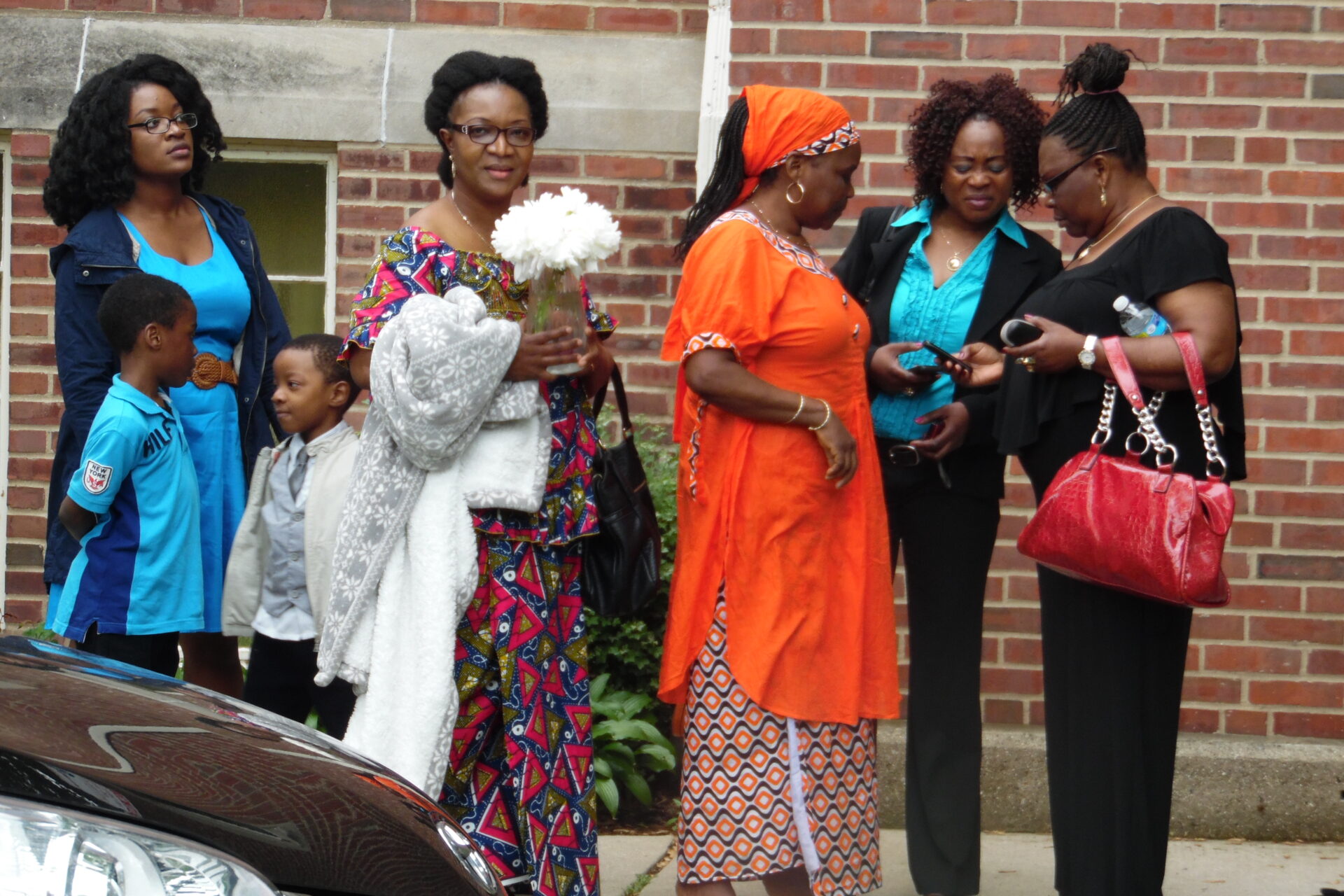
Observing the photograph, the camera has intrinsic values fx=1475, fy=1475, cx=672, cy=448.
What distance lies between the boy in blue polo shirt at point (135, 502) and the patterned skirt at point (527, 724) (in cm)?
93

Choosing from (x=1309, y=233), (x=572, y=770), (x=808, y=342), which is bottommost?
(x=572, y=770)

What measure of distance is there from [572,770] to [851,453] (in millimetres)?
940

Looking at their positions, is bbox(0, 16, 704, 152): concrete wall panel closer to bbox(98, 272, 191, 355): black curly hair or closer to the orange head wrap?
bbox(98, 272, 191, 355): black curly hair

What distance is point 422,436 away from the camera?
3076 millimetres

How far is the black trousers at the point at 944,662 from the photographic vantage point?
12.3 ft

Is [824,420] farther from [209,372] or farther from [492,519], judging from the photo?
[209,372]

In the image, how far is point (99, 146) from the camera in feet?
12.5

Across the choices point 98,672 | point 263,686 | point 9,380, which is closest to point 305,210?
point 9,380

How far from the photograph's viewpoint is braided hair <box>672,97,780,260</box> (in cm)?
341

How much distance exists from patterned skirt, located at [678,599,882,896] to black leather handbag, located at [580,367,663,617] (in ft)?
0.65

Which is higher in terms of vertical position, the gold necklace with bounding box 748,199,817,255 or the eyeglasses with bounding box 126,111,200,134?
the eyeglasses with bounding box 126,111,200,134

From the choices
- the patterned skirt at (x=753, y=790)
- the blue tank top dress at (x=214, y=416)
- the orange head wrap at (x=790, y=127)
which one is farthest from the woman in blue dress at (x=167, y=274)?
the orange head wrap at (x=790, y=127)

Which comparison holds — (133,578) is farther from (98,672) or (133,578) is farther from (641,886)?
(641,886)

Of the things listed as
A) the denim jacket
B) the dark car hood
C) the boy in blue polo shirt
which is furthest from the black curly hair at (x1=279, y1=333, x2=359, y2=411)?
the dark car hood
